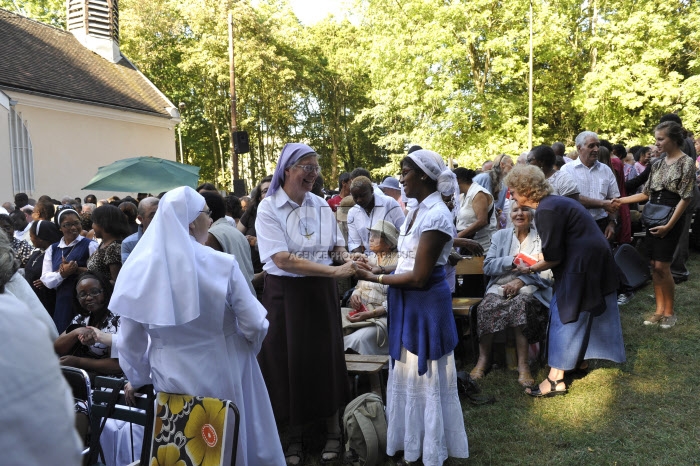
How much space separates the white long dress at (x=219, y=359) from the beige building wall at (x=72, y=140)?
777 inches

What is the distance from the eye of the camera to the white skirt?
3.66 meters

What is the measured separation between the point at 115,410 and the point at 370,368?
2.11 metres

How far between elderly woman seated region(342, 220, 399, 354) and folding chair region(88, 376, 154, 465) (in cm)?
234

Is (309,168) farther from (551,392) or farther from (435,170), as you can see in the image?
(551,392)

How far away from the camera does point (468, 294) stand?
7.13 m

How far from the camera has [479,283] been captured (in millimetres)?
7055

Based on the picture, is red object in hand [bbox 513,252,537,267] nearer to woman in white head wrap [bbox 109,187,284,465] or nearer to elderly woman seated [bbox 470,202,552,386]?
elderly woman seated [bbox 470,202,552,386]

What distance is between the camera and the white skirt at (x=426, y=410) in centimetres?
366

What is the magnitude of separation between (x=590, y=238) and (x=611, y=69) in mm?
19800

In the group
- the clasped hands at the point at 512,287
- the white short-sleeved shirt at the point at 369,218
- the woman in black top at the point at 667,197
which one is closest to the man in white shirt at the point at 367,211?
the white short-sleeved shirt at the point at 369,218

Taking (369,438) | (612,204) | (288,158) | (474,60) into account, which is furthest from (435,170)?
(474,60)

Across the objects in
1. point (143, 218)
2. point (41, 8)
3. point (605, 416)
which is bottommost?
point (605, 416)

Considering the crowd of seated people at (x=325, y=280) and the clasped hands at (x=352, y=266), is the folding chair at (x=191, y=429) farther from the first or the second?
the clasped hands at (x=352, y=266)

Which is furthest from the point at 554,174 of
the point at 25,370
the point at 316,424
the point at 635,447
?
the point at 25,370
